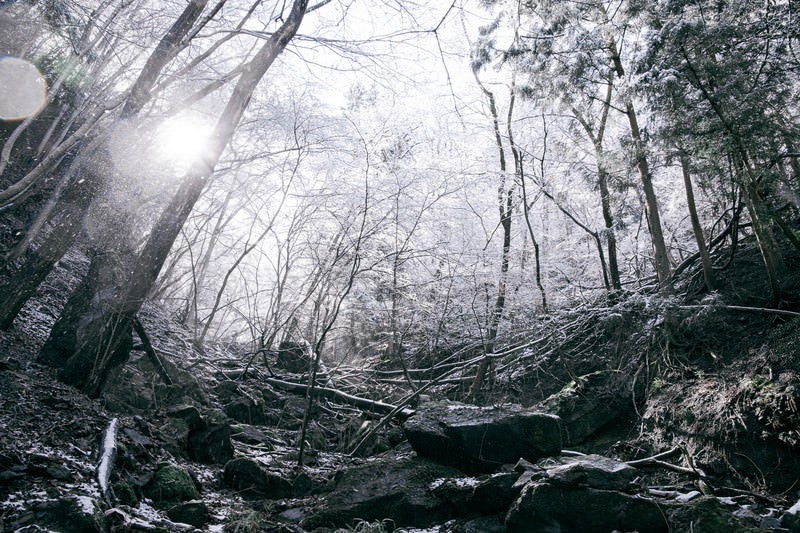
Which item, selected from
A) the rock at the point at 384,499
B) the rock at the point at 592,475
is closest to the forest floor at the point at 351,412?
the rock at the point at 384,499

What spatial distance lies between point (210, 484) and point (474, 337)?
194 inches

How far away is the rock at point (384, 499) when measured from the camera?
3479 mm

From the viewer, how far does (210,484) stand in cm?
396

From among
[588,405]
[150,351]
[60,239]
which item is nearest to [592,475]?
[588,405]

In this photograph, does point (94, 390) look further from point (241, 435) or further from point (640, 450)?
point (640, 450)

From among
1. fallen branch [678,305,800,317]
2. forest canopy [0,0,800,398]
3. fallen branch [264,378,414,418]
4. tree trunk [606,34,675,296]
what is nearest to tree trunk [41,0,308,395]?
forest canopy [0,0,800,398]

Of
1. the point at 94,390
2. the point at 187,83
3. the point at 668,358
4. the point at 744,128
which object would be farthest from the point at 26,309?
the point at 744,128

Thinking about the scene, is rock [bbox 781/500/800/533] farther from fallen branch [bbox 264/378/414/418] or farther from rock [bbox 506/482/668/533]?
fallen branch [bbox 264/378/414/418]

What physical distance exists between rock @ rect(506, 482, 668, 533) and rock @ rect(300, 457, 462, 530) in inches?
28.3

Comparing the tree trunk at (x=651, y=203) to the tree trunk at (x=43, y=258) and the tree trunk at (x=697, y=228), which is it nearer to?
the tree trunk at (x=697, y=228)

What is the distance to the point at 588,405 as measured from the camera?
219 inches

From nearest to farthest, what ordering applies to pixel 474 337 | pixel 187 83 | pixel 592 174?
pixel 592 174
pixel 474 337
pixel 187 83

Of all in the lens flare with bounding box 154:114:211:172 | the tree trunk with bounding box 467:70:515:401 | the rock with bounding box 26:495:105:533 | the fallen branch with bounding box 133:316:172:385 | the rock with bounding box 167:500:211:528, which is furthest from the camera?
the lens flare with bounding box 154:114:211:172

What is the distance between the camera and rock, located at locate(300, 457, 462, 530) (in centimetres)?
348
